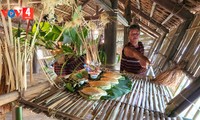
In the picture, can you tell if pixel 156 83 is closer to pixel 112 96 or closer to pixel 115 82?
pixel 115 82

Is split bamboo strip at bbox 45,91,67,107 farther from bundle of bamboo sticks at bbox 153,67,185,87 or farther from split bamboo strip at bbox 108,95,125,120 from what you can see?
bundle of bamboo sticks at bbox 153,67,185,87

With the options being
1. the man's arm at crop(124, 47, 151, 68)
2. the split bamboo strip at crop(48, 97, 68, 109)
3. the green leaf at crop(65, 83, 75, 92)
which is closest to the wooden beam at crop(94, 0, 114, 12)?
the man's arm at crop(124, 47, 151, 68)

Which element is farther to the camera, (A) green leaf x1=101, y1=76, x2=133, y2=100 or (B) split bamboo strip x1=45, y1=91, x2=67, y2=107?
(A) green leaf x1=101, y1=76, x2=133, y2=100

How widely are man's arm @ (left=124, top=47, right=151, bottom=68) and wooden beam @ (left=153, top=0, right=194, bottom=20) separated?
143 cm

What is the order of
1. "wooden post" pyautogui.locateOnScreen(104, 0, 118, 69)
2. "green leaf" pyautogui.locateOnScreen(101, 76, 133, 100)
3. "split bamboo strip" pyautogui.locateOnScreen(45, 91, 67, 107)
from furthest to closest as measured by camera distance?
"wooden post" pyautogui.locateOnScreen(104, 0, 118, 69) < "green leaf" pyautogui.locateOnScreen(101, 76, 133, 100) < "split bamboo strip" pyautogui.locateOnScreen(45, 91, 67, 107)

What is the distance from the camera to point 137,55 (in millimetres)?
2127

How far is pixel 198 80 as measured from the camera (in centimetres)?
104

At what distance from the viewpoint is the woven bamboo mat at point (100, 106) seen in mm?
1078

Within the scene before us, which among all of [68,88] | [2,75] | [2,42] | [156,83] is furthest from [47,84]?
[156,83]

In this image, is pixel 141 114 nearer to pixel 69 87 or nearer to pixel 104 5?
pixel 69 87

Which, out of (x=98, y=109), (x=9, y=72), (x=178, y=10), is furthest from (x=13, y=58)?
(x=178, y=10)

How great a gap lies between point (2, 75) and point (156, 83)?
1.32 m

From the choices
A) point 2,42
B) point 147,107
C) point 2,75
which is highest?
point 2,42

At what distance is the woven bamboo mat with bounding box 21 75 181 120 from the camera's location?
1.08 meters
